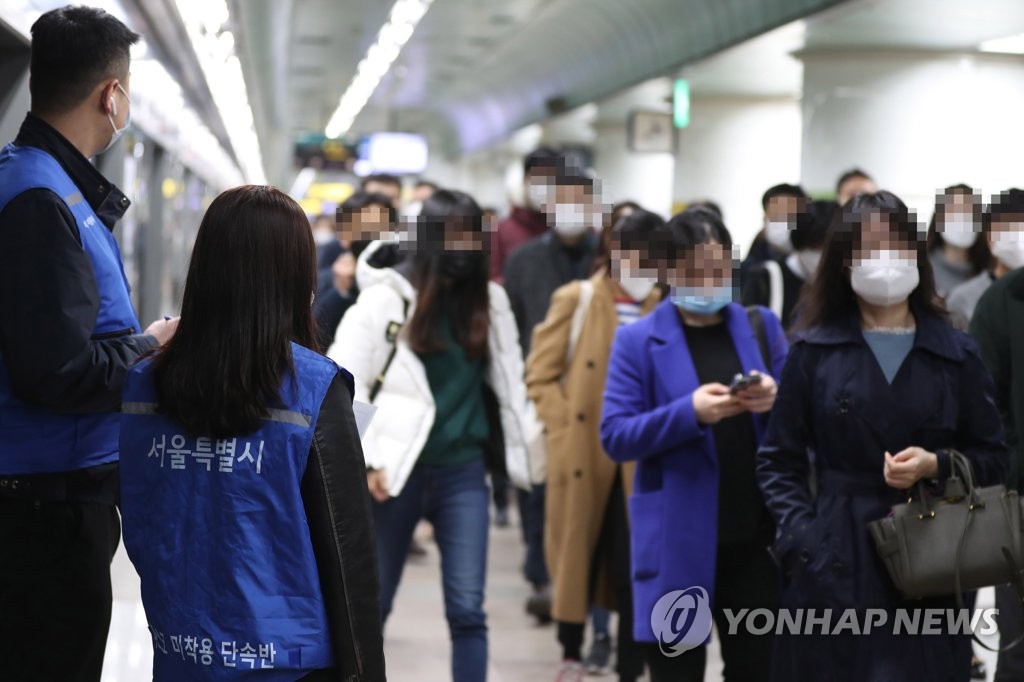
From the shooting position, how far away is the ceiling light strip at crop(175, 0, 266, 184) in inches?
391

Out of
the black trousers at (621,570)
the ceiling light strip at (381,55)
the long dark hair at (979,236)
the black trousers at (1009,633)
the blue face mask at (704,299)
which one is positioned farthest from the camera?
the ceiling light strip at (381,55)

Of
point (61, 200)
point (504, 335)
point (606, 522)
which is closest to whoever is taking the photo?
point (61, 200)

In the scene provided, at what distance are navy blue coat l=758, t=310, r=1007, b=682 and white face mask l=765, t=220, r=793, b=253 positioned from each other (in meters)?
2.76

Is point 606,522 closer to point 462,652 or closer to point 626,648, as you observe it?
point 626,648

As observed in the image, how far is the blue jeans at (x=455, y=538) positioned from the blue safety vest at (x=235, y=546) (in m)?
2.02

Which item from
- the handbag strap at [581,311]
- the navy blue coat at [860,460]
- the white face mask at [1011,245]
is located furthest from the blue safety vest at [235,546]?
the white face mask at [1011,245]

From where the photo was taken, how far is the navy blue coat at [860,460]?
346 centimetres

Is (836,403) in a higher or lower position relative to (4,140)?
lower

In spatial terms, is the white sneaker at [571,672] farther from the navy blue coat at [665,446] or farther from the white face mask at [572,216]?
the white face mask at [572,216]

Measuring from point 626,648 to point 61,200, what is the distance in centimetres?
286

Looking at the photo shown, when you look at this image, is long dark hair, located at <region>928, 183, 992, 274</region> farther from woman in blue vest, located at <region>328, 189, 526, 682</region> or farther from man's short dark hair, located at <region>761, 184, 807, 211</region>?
woman in blue vest, located at <region>328, 189, 526, 682</region>

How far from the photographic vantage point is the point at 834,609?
136 inches

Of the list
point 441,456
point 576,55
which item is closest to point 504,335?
point 441,456

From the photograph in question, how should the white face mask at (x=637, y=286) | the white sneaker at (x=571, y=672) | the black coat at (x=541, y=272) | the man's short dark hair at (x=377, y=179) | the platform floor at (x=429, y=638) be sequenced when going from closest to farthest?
the platform floor at (x=429, y=638) < the white face mask at (x=637, y=286) < the white sneaker at (x=571, y=672) < the black coat at (x=541, y=272) < the man's short dark hair at (x=377, y=179)
